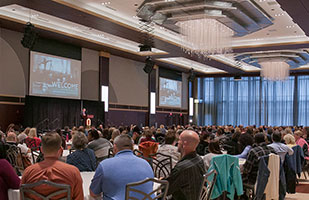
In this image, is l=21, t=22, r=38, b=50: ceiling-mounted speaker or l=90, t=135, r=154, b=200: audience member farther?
l=21, t=22, r=38, b=50: ceiling-mounted speaker

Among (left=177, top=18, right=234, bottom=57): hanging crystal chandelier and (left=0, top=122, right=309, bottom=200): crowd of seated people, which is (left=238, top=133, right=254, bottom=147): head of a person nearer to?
(left=0, top=122, right=309, bottom=200): crowd of seated people

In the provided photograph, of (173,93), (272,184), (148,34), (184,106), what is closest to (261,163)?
(272,184)

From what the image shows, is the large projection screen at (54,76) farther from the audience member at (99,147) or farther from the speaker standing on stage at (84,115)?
Answer: the audience member at (99,147)

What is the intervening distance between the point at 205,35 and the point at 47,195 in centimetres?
871

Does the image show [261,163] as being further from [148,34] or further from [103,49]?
[103,49]

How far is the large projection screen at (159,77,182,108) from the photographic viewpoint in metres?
22.1

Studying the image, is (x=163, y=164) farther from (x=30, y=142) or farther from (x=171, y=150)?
(x=30, y=142)

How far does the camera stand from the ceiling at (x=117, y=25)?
10320 mm

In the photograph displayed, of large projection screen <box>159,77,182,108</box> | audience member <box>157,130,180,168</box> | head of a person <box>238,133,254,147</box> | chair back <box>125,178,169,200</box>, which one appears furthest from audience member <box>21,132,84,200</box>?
large projection screen <box>159,77,182,108</box>

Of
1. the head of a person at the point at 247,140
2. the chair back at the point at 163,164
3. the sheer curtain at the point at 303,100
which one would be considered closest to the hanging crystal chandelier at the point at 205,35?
the head of a person at the point at 247,140

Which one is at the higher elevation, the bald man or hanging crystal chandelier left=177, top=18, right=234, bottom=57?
hanging crystal chandelier left=177, top=18, right=234, bottom=57

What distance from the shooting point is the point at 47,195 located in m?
2.46

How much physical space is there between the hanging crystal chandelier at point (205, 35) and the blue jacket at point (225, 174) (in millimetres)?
6624

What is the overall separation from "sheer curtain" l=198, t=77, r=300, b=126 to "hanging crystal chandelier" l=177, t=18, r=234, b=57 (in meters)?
13.6
